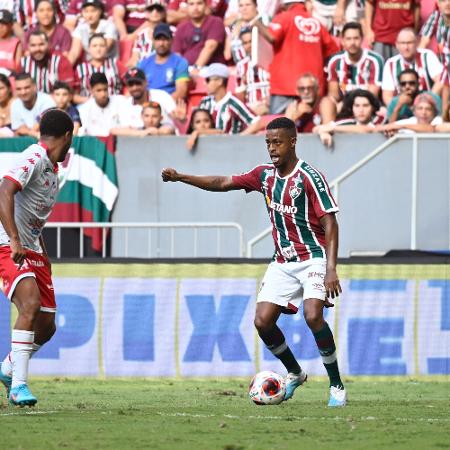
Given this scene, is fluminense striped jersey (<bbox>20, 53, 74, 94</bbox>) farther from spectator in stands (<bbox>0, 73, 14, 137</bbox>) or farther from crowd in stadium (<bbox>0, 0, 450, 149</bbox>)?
spectator in stands (<bbox>0, 73, 14, 137</bbox>)

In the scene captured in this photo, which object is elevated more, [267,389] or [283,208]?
[283,208]

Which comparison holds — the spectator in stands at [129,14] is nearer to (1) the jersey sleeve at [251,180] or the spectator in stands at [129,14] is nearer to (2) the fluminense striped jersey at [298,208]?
(1) the jersey sleeve at [251,180]

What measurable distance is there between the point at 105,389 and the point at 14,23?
895 cm

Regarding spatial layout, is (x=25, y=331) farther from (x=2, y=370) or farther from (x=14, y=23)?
(x=14, y=23)

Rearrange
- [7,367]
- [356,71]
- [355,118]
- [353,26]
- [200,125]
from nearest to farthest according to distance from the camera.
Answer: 1. [7,367]
2. [355,118]
3. [200,125]
4. [353,26]
5. [356,71]

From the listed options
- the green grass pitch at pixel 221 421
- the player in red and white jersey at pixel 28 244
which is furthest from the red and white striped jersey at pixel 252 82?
the player in red and white jersey at pixel 28 244

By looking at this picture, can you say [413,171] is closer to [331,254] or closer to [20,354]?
[331,254]

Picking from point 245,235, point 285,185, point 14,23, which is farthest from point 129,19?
point 285,185

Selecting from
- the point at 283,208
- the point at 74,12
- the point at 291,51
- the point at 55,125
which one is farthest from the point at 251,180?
the point at 74,12

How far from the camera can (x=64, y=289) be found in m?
14.8

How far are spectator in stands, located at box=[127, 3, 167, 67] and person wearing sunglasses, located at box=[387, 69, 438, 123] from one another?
14.3 ft

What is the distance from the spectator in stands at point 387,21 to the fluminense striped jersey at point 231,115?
235 cm

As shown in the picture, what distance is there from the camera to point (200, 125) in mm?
16969

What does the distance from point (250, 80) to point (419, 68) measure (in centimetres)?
238
